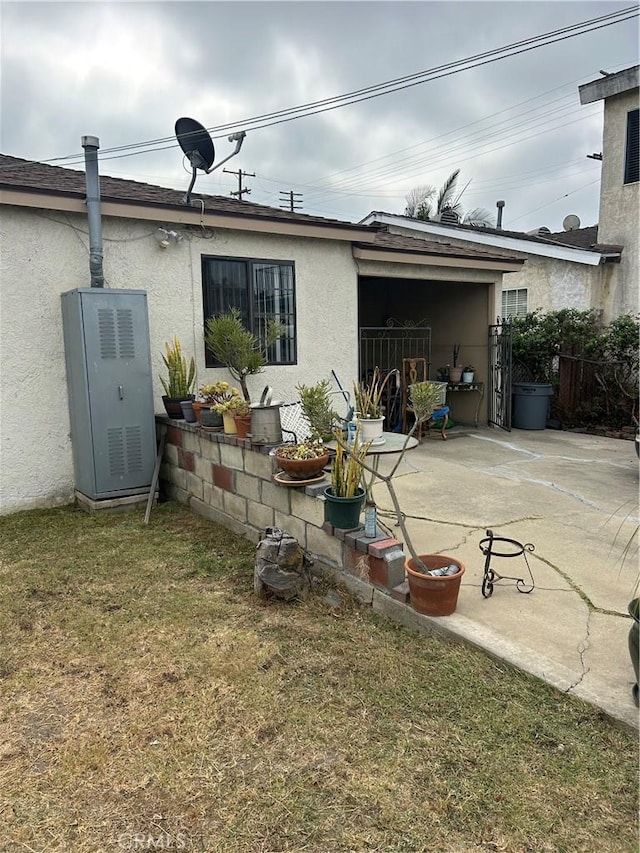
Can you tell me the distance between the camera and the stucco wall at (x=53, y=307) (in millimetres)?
5211

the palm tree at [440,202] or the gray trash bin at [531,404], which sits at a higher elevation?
the palm tree at [440,202]

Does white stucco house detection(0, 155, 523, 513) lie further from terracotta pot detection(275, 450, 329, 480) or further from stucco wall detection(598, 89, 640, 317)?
Result: stucco wall detection(598, 89, 640, 317)

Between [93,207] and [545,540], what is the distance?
4.92 meters

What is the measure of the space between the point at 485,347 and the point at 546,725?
312 inches

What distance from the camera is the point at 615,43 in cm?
706

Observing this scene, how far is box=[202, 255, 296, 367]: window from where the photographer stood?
6.43 metres

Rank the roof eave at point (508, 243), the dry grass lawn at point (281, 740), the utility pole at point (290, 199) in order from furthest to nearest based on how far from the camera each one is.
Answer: the utility pole at point (290, 199) → the roof eave at point (508, 243) → the dry grass lawn at point (281, 740)

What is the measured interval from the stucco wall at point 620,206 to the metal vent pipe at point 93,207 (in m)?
9.41

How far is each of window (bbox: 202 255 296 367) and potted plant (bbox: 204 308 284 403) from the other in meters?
0.19

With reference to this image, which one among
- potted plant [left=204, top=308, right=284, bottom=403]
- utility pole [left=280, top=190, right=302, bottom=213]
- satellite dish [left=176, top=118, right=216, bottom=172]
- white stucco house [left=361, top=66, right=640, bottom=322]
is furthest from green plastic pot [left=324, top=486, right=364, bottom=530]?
utility pole [left=280, top=190, right=302, bottom=213]

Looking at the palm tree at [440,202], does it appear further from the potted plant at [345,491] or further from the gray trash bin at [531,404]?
the potted plant at [345,491]

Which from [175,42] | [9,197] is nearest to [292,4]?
[175,42]

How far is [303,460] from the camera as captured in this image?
3.74 meters

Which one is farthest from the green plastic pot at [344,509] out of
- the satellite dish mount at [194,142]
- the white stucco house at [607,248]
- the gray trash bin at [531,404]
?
the white stucco house at [607,248]
